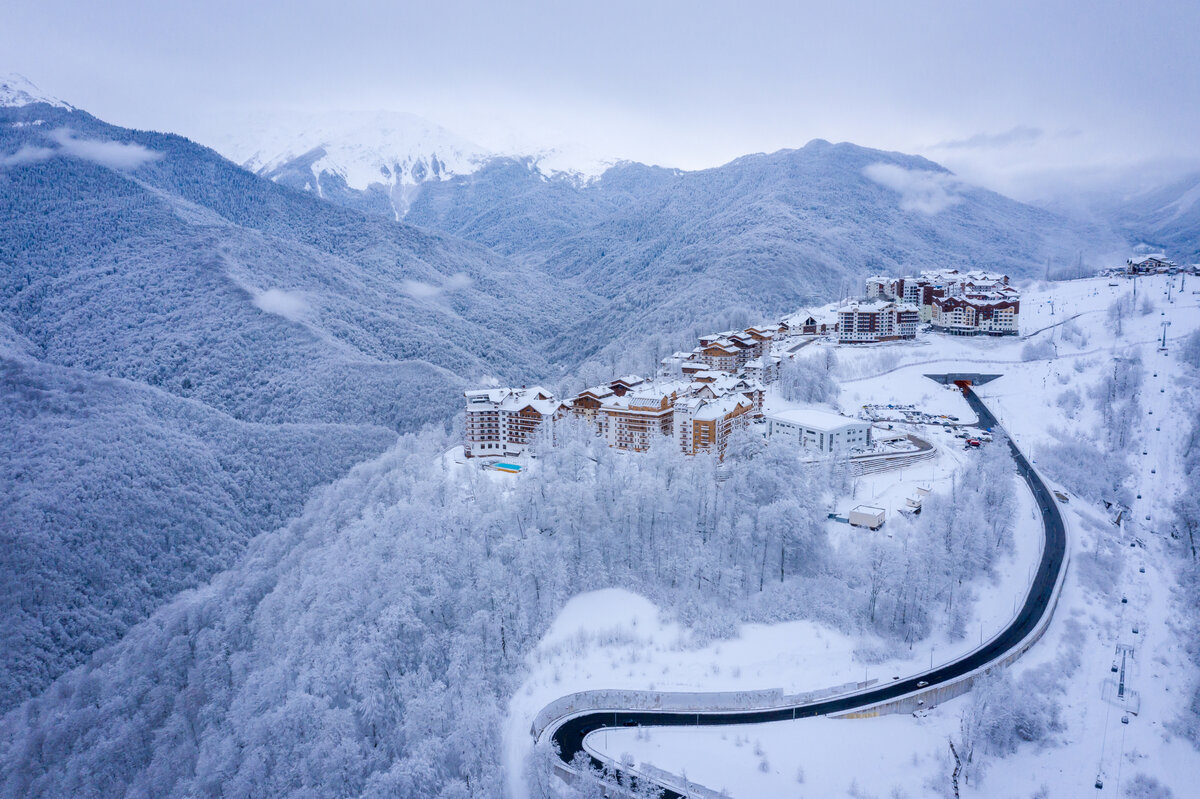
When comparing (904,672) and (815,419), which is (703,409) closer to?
(815,419)

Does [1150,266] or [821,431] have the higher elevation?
[1150,266]

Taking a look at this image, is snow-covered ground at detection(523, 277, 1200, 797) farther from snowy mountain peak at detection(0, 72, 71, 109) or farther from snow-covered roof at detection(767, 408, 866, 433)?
A: snowy mountain peak at detection(0, 72, 71, 109)

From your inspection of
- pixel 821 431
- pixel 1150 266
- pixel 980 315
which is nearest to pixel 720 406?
pixel 821 431

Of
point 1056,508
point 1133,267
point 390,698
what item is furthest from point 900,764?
point 1133,267

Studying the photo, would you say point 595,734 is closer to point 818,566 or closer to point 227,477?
point 818,566

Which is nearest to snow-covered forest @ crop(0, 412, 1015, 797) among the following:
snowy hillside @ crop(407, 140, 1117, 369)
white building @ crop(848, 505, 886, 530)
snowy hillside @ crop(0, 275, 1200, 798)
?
snowy hillside @ crop(0, 275, 1200, 798)

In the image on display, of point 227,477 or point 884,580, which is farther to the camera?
point 227,477
